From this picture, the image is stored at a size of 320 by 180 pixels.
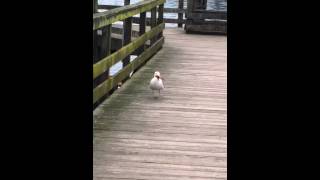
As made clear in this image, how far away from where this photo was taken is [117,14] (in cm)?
671

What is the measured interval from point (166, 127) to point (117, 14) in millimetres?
1775

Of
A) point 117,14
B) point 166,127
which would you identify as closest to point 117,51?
point 117,14

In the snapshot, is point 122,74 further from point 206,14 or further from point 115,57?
point 206,14

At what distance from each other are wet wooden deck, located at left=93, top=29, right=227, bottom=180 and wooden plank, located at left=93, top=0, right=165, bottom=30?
1.02 meters

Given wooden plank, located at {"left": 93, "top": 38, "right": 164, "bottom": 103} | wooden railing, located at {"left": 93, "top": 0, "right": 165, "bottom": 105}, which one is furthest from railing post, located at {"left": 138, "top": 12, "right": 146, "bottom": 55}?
wooden plank, located at {"left": 93, "top": 38, "right": 164, "bottom": 103}

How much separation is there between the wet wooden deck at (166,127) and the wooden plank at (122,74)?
17 cm

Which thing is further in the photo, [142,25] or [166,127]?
[142,25]

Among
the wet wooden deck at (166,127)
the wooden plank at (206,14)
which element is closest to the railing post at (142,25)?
the wet wooden deck at (166,127)

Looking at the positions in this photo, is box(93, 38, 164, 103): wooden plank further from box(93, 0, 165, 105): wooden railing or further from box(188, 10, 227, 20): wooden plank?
box(188, 10, 227, 20): wooden plank

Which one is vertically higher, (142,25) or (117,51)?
(142,25)

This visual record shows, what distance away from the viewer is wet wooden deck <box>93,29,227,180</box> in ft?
14.1
